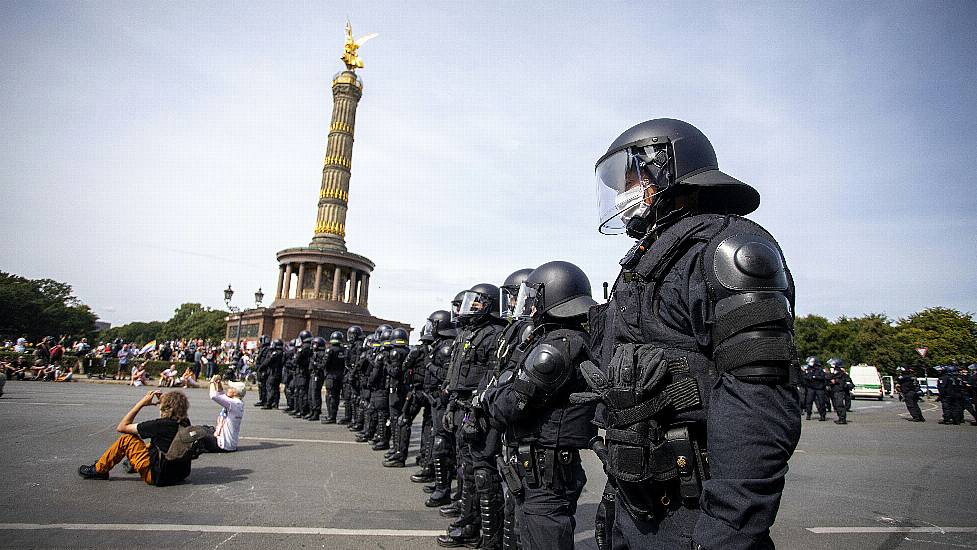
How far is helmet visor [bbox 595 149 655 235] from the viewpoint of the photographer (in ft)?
7.72

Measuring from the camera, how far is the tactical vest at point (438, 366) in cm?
739

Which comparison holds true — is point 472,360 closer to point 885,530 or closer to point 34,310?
point 885,530

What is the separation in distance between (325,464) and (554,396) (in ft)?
18.2

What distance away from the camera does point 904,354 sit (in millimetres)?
48938

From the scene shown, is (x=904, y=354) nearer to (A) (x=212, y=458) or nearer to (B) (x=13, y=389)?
(A) (x=212, y=458)

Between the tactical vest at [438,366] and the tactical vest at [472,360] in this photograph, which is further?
the tactical vest at [438,366]

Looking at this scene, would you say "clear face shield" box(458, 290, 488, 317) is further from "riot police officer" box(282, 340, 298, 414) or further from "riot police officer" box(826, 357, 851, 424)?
"riot police officer" box(826, 357, 851, 424)

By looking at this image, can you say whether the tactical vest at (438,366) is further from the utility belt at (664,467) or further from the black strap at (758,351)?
the black strap at (758,351)

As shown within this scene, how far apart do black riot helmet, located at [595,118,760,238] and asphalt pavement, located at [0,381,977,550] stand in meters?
3.72

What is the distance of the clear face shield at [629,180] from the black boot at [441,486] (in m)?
4.32

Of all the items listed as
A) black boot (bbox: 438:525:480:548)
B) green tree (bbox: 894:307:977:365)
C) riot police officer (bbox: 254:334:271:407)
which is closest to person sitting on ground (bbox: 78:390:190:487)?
black boot (bbox: 438:525:480:548)

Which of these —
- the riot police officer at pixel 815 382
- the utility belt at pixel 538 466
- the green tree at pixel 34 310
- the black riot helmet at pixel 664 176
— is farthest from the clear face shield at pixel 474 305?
the green tree at pixel 34 310

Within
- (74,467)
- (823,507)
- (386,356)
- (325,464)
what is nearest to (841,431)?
(823,507)

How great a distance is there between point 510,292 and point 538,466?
8.04 ft
